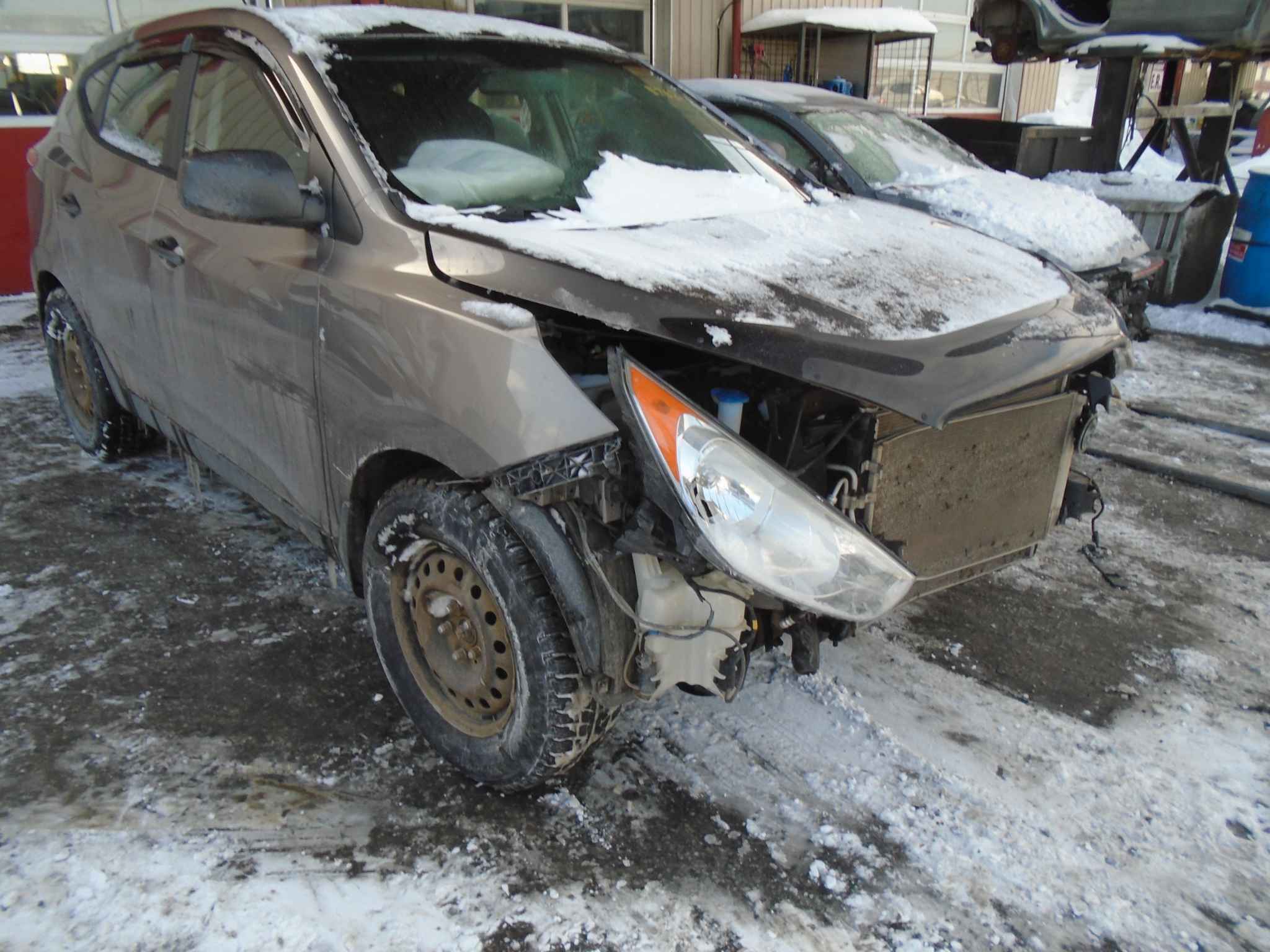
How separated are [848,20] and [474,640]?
10.8 m

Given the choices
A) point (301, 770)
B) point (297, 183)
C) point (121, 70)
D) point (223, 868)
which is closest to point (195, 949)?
point (223, 868)

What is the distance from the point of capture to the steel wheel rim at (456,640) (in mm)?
2303

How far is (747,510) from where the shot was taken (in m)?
1.93

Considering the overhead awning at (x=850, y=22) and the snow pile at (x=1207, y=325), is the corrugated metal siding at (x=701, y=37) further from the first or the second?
the snow pile at (x=1207, y=325)

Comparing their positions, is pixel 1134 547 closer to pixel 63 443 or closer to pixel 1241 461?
pixel 1241 461

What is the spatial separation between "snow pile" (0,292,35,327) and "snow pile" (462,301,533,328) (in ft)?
20.8

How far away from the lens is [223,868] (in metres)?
2.16

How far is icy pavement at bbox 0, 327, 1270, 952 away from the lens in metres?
2.06

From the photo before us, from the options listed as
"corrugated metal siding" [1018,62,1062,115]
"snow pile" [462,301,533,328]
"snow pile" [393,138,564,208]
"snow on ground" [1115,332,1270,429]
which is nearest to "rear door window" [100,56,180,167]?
"snow pile" [393,138,564,208]

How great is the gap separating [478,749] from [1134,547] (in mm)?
2953

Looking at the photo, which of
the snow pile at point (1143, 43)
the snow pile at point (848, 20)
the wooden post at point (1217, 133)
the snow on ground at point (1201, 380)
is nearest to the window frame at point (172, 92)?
the snow on ground at point (1201, 380)

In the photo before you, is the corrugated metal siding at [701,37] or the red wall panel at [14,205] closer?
the red wall panel at [14,205]

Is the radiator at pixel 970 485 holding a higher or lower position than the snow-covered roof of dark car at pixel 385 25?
lower

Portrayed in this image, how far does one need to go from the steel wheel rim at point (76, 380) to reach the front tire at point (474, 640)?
2563mm
